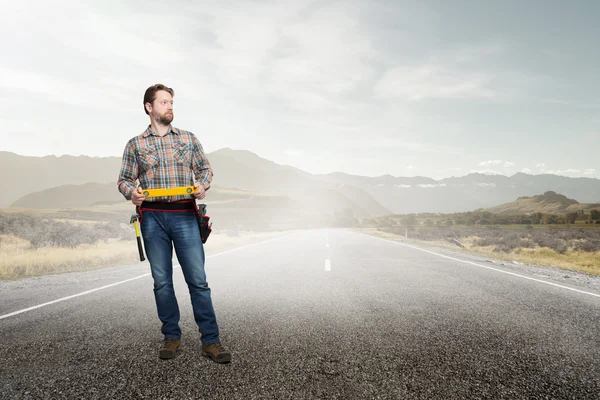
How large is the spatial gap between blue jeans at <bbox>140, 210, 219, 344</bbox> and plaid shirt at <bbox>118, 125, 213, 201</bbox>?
200 mm

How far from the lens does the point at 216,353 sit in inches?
113

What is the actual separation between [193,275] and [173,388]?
3.24 feet

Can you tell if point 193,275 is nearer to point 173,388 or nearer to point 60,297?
point 173,388

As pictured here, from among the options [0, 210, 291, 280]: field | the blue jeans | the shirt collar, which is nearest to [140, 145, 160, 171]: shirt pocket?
the shirt collar

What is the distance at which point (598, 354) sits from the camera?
307 centimetres

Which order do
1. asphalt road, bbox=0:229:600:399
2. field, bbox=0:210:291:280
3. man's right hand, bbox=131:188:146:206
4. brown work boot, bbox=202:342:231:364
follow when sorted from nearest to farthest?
asphalt road, bbox=0:229:600:399 → brown work boot, bbox=202:342:231:364 → man's right hand, bbox=131:188:146:206 → field, bbox=0:210:291:280

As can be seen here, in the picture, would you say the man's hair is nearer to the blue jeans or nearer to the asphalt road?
the blue jeans

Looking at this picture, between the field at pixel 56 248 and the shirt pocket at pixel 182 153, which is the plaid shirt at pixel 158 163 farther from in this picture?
the field at pixel 56 248

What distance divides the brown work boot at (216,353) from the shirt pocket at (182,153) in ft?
5.44

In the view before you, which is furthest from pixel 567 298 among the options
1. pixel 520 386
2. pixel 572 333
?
pixel 520 386

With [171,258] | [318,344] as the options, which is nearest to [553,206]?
[318,344]

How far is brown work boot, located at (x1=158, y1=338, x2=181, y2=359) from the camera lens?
2.91 meters

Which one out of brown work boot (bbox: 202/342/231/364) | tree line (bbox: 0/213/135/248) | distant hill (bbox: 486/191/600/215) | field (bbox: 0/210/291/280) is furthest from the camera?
distant hill (bbox: 486/191/600/215)

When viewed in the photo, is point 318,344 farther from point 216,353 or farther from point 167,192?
point 167,192
